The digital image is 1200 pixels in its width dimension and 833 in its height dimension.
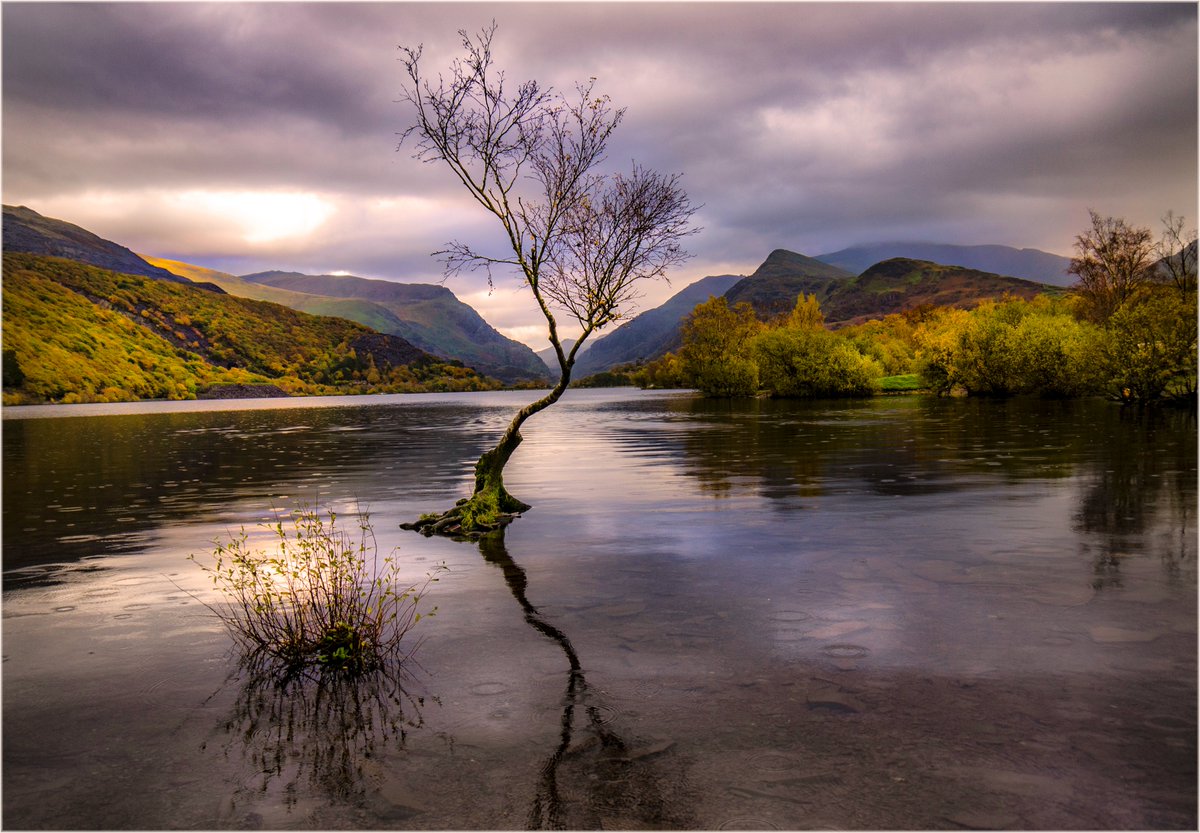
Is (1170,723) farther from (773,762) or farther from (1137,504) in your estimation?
(1137,504)

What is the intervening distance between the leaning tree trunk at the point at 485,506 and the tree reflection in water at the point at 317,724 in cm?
984

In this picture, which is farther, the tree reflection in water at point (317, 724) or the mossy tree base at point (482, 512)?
the mossy tree base at point (482, 512)

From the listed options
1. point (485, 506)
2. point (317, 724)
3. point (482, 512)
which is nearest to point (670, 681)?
point (317, 724)

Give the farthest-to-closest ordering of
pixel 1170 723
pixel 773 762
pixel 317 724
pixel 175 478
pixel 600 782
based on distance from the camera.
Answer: pixel 175 478
pixel 317 724
pixel 1170 723
pixel 773 762
pixel 600 782

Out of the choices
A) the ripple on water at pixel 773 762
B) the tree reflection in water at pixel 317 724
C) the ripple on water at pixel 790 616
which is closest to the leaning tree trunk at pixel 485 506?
the ripple on water at pixel 790 616

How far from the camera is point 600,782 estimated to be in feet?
21.9

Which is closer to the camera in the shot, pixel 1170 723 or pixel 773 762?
pixel 773 762

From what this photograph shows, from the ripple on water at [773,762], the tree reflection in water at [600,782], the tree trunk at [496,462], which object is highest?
the tree trunk at [496,462]

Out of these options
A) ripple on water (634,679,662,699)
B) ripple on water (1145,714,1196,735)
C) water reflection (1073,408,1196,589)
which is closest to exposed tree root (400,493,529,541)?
ripple on water (634,679,662,699)

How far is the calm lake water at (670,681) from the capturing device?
6.43 meters

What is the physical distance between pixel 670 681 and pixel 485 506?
40.3 feet

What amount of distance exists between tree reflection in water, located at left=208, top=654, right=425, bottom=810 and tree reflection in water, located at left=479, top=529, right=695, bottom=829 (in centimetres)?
170

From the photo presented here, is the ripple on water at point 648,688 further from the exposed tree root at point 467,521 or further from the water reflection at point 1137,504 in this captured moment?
the exposed tree root at point 467,521

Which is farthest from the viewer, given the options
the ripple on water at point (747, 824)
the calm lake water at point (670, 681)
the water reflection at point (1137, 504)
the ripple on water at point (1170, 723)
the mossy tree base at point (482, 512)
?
the mossy tree base at point (482, 512)
